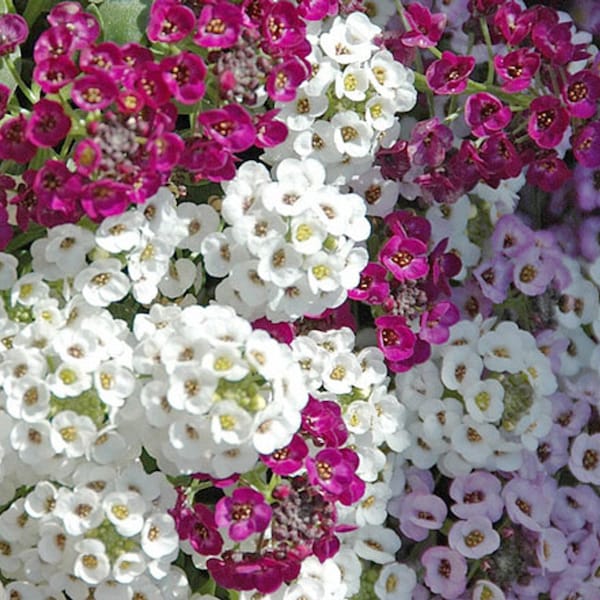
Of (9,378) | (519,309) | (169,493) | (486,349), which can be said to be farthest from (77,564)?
(519,309)

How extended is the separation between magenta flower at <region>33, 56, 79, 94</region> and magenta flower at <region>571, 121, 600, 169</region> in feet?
2.42

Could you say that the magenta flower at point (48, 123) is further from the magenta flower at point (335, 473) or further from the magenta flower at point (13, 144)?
the magenta flower at point (335, 473)

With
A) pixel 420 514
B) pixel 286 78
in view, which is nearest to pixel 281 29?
pixel 286 78

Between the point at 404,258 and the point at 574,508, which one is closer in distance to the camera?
the point at 404,258

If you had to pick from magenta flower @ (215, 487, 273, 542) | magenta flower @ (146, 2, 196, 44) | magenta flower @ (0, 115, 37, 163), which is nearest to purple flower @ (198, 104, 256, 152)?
magenta flower @ (146, 2, 196, 44)

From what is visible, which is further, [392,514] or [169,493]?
[392,514]

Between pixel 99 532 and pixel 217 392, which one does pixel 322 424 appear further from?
pixel 99 532

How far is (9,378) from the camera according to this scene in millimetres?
1443

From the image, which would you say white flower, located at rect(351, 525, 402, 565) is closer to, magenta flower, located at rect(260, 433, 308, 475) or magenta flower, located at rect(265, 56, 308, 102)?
magenta flower, located at rect(260, 433, 308, 475)

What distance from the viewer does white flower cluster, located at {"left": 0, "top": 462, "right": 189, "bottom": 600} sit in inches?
57.8

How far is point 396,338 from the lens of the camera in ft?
5.58

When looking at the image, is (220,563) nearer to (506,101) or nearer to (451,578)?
(451,578)

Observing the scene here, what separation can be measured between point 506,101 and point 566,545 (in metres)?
0.65

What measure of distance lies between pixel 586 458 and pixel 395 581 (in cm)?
36
